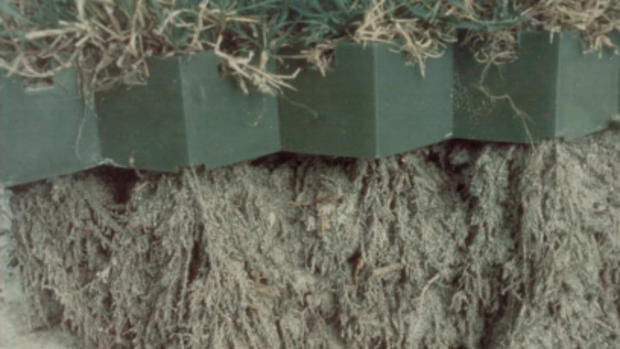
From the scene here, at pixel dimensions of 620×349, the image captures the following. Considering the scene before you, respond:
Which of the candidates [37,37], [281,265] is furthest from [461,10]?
[37,37]

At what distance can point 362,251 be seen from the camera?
1312 mm

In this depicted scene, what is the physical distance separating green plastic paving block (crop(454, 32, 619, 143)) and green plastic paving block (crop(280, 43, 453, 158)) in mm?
48

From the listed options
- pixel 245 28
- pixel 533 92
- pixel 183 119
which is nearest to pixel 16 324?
pixel 183 119

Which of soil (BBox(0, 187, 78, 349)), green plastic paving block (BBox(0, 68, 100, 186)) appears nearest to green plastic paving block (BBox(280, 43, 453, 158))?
green plastic paving block (BBox(0, 68, 100, 186))

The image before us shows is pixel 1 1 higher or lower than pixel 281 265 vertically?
higher

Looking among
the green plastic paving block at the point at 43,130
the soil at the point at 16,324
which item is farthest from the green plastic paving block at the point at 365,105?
the soil at the point at 16,324

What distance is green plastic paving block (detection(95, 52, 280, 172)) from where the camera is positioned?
1111 mm

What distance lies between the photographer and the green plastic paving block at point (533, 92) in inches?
48.2

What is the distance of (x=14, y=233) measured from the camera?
55.5 inches

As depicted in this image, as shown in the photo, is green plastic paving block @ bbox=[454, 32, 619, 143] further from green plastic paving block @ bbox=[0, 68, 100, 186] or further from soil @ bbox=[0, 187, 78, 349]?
soil @ bbox=[0, 187, 78, 349]

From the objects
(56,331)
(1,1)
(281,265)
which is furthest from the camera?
(56,331)

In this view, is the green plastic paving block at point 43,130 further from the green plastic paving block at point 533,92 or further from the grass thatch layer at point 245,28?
the green plastic paving block at point 533,92

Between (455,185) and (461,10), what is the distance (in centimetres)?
33

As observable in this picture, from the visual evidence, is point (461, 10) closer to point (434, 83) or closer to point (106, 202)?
point (434, 83)
